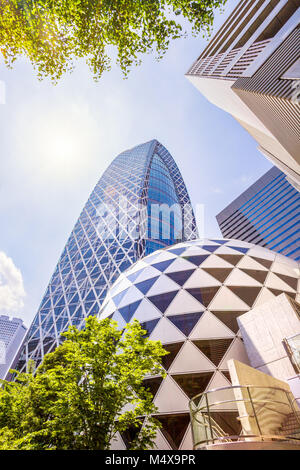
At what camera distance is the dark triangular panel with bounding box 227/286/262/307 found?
12.8 m

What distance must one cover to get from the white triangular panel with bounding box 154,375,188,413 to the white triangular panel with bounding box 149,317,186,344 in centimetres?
177

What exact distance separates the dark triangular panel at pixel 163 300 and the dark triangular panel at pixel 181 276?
101cm

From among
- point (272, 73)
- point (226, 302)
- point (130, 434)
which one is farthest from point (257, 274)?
point (272, 73)

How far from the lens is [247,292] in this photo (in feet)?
43.4

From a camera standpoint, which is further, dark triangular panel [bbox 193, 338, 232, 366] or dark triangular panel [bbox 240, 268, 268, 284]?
dark triangular panel [bbox 240, 268, 268, 284]

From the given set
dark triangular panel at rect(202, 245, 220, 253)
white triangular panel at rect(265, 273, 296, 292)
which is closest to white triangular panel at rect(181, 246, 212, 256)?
dark triangular panel at rect(202, 245, 220, 253)

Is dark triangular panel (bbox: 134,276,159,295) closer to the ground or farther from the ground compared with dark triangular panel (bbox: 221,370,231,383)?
farther from the ground

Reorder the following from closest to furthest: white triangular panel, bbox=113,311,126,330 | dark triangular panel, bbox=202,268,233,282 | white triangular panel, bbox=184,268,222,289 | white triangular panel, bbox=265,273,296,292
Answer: white triangular panel, bbox=113,311,126,330, white triangular panel, bbox=265,273,296,292, white triangular panel, bbox=184,268,222,289, dark triangular panel, bbox=202,268,233,282

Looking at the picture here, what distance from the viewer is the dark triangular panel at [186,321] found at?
11.5 meters

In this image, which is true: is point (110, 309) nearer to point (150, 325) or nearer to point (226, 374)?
point (150, 325)

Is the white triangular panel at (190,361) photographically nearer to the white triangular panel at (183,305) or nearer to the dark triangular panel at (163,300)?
the white triangular panel at (183,305)

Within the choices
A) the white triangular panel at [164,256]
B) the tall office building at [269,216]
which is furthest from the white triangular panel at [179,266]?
the tall office building at [269,216]

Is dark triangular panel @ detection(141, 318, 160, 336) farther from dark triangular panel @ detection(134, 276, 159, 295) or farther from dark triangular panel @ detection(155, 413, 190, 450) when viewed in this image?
dark triangular panel @ detection(155, 413, 190, 450)

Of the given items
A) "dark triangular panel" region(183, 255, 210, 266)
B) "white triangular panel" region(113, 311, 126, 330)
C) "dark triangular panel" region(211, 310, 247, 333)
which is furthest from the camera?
"dark triangular panel" region(183, 255, 210, 266)
